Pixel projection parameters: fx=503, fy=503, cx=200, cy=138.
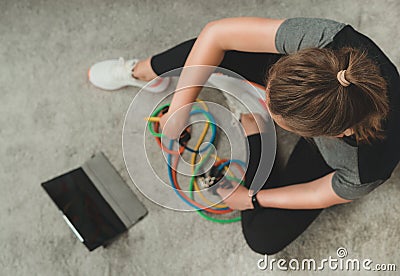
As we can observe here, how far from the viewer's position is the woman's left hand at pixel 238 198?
39.3 inches

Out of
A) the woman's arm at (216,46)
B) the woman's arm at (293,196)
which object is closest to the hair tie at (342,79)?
the woman's arm at (216,46)

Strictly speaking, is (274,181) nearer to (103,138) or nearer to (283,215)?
(283,215)

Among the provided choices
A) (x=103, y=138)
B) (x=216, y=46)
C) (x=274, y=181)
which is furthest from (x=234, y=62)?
(x=103, y=138)

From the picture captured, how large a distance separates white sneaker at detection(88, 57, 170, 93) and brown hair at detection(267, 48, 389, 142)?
430 mm

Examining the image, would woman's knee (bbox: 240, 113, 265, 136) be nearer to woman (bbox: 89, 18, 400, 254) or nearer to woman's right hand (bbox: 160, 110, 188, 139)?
woman (bbox: 89, 18, 400, 254)

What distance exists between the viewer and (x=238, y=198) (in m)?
1.00

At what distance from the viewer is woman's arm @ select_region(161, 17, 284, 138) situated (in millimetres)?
841

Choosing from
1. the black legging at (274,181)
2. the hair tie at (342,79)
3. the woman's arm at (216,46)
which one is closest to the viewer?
the hair tie at (342,79)

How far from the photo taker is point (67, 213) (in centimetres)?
107

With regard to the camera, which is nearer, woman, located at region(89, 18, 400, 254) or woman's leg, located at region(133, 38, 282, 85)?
woman, located at region(89, 18, 400, 254)

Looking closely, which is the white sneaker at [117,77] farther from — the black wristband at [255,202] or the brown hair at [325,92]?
the brown hair at [325,92]

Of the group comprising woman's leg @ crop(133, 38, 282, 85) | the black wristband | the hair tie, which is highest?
the hair tie

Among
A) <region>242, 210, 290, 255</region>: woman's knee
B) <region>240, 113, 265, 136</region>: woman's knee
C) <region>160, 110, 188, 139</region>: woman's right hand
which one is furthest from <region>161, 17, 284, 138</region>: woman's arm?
<region>242, 210, 290, 255</region>: woman's knee

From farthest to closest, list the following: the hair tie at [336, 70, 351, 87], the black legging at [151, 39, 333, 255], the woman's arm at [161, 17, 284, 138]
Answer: the black legging at [151, 39, 333, 255] → the woman's arm at [161, 17, 284, 138] → the hair tie at [336, 70, 351, 87]
